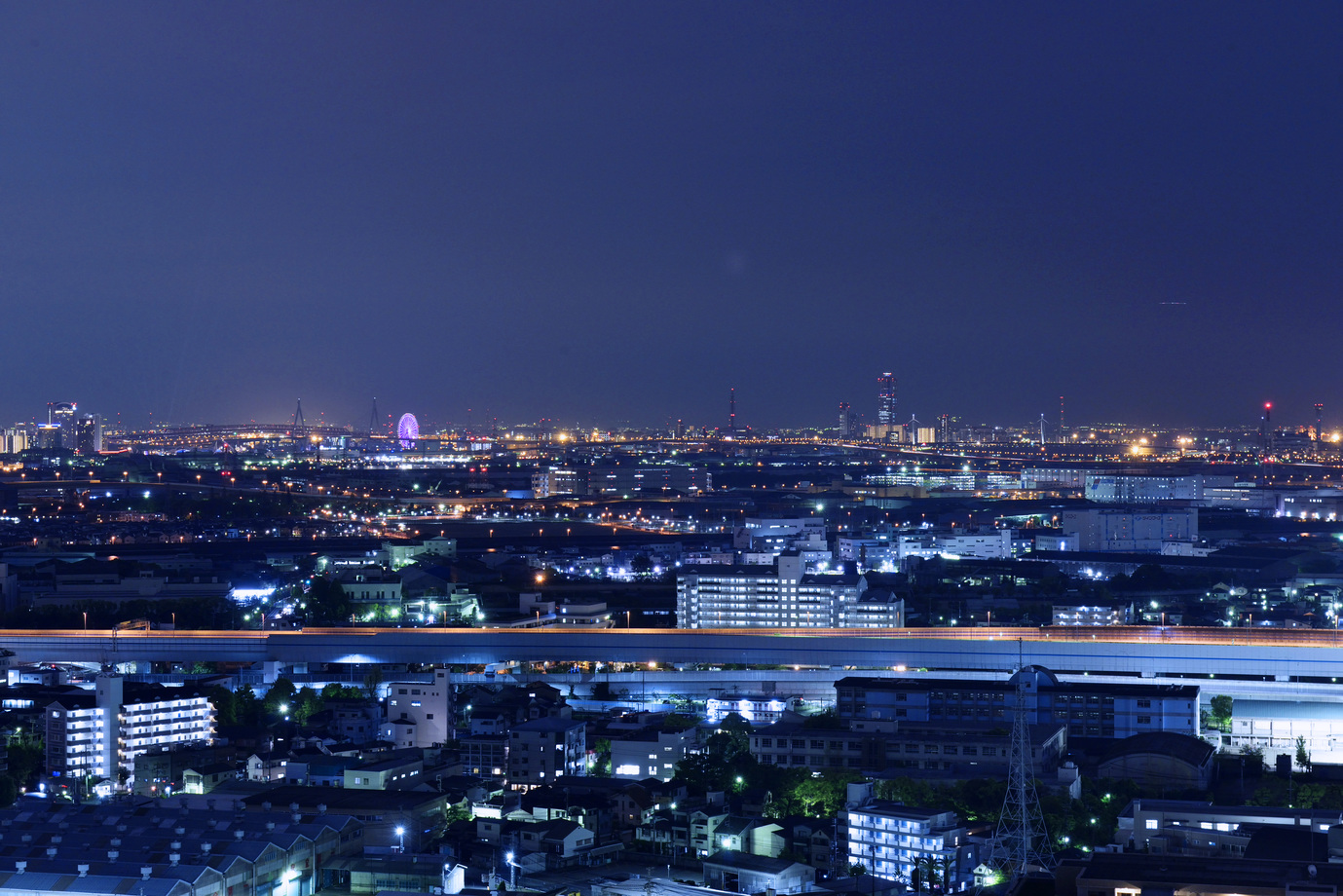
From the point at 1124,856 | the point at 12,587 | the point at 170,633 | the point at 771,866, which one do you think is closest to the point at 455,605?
the point at 170,633

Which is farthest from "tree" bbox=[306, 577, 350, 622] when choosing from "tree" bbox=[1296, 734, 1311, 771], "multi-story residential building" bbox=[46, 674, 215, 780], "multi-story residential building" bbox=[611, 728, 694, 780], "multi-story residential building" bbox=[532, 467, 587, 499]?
"multi-story residential building" bbox=[532, 467, 587, 499]

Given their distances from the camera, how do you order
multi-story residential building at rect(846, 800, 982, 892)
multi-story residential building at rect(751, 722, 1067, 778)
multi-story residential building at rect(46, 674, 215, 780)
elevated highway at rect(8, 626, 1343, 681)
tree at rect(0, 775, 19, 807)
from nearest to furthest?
multi-story residential building at rect(846, 800, 982, 892), tree at rect(0, 775, 19, 807), multi-story residential building at rect(751, 722, 1067, 778), multi-story residential building at rect(46, 674, 215, 780), elevated highway at rect(8, 626, 1343, 681)

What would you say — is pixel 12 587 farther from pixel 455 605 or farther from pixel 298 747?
pixel 298 747

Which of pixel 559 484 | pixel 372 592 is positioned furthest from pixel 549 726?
pixel 559 484

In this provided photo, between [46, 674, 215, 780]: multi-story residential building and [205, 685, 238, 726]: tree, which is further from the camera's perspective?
[205, 685, 238, 726]: tree

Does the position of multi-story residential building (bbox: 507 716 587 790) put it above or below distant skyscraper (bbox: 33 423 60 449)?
below

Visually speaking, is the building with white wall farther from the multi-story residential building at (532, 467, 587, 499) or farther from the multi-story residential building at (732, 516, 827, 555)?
the multi-story residential building at (532, 467, 587, 499)

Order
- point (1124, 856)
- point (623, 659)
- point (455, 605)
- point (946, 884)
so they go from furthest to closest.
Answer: point (455, 605) < point (623, 659) < point (946, 884) < point (1124, 856)
